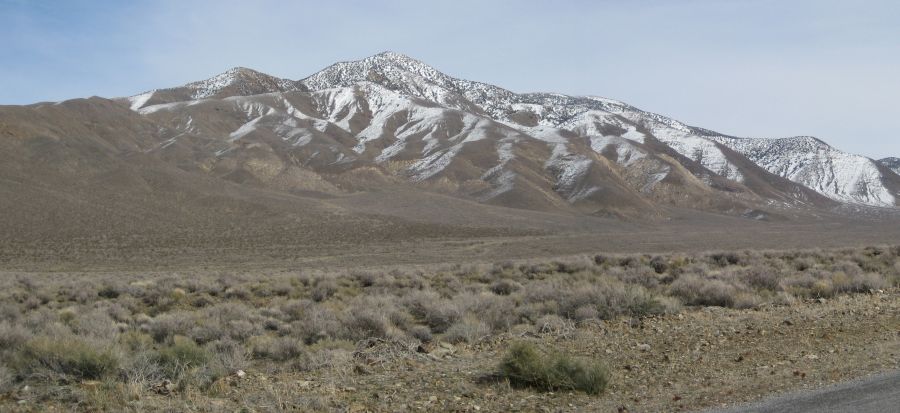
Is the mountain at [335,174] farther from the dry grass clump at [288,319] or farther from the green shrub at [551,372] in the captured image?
the green shrub at [551,372]

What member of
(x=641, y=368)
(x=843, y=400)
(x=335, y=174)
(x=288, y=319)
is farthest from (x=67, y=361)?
(x=335, y=174)

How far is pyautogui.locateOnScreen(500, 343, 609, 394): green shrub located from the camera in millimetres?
7720

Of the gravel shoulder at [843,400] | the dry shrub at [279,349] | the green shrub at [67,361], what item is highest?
the gravel shoulder at [843,400]

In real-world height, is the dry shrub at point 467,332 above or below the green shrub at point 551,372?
below

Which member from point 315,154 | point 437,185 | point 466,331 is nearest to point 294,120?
point 315,154

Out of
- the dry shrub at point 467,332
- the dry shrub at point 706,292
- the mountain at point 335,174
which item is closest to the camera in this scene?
the dry shrub at point 467,332

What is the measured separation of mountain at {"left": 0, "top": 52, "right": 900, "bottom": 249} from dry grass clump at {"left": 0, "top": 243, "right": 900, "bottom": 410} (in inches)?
1774

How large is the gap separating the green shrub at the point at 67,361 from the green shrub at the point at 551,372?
15.5ft

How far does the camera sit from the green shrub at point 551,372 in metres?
7.72

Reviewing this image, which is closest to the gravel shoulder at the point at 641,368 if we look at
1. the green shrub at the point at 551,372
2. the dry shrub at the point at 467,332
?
the green shrub at the point at 551,372

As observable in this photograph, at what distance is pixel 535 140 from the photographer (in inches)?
5960

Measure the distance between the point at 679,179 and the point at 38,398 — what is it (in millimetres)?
142073

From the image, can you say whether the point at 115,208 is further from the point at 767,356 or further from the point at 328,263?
the point at 767,356

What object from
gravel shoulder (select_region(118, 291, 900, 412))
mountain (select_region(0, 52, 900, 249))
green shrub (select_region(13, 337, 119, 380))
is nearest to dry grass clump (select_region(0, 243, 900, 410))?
green shrub (select_region(13, 337, 119, 380))
